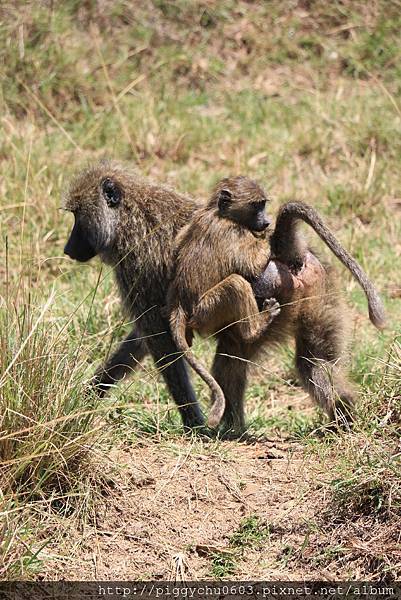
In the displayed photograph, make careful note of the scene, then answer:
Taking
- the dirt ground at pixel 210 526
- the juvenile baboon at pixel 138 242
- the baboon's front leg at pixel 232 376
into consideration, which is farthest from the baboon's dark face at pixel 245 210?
the dirt ground at pixel 210 526

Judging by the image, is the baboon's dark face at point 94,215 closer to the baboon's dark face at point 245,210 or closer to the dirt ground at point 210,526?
the baboon's dark face at point 245,210

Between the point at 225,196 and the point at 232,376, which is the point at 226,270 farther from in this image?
the point at 232,376

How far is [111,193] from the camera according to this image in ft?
19.2

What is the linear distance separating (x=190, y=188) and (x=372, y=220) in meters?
1.46

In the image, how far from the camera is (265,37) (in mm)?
10562

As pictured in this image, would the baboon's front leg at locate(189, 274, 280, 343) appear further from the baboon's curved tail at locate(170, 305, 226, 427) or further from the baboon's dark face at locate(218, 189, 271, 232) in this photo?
the baboon's dark face at locate(218, 189, 271, 232)

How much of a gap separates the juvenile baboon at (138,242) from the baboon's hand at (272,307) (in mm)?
647

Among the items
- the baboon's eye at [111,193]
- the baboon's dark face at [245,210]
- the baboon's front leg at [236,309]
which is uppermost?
the baboon's dark face at [245,210]

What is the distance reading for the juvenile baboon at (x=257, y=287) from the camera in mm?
5219

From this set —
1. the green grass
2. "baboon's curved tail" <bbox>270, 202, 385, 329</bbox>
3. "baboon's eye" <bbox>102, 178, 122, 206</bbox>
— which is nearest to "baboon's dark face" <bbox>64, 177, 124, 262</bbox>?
"baboon's eye" <bbox>102, 178, 122, 206</bbox>

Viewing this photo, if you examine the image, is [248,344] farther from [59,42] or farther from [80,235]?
[59,42]

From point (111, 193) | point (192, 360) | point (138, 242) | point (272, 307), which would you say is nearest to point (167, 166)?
point (111, 193)

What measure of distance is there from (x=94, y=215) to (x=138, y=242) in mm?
294

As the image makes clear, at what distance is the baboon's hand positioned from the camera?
5230 millimetres
